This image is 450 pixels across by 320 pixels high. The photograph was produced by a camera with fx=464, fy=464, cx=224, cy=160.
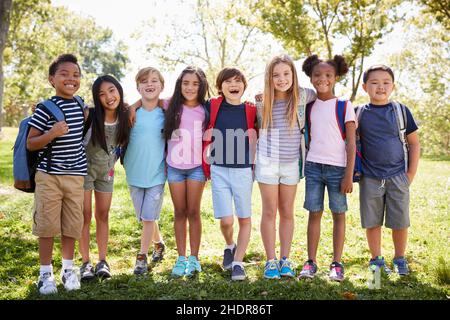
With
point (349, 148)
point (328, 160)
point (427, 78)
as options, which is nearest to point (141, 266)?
point (328, 160)

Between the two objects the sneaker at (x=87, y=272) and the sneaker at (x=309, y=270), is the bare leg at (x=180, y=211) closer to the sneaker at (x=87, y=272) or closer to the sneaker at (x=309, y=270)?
the sneaker at (x=87, y=272)

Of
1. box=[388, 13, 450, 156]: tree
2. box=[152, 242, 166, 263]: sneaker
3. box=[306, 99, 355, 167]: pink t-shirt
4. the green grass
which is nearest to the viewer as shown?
the green grass

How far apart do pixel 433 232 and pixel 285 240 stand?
2.73 m

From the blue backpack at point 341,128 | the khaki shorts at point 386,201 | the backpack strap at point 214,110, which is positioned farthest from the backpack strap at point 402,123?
the backpack strap at point 214,110

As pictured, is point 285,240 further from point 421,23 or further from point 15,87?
point 15,87

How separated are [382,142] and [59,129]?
2843 millimetres

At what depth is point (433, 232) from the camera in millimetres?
5980

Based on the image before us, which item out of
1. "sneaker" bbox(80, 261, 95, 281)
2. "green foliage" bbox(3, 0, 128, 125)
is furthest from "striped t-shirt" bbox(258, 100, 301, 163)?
"green foliage" bbox(3, 0, 128, 125)

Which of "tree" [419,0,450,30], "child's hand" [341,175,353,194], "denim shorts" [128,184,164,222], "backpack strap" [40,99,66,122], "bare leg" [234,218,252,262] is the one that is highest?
"tree" [419,0,450,30]

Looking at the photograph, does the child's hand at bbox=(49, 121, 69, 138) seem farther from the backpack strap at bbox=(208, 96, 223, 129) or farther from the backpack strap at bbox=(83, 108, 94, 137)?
the backpack strap at bbox=(208, 96, 223, 129)

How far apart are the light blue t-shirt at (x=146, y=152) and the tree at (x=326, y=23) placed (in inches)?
473

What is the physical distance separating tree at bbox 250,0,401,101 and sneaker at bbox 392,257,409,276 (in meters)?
12.2

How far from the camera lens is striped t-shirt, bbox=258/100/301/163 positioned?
13.8 ft

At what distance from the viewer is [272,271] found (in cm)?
414
